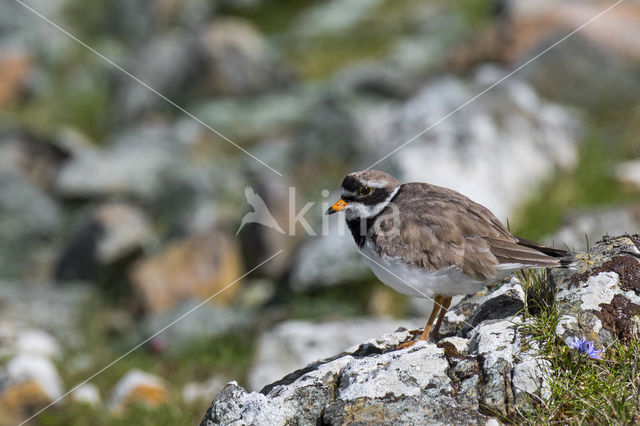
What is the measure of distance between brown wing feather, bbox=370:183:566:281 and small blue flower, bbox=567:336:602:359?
0.85m

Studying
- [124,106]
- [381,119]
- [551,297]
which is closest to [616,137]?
[381,119]

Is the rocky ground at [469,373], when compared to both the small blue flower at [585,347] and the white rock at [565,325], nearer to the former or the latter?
the white rock at [565,325]

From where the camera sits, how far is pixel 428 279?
6.25 meters

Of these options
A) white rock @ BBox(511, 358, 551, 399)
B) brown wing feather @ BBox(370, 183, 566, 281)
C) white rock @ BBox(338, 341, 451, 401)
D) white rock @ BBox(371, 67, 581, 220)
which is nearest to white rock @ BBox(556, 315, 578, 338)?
white rock @ BBox(511, 358, 551, 399)

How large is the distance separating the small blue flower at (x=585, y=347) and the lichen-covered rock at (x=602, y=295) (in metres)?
0.15

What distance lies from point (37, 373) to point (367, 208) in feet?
24.0

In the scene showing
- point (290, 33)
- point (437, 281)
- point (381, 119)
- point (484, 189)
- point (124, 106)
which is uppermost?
point (290, 33)

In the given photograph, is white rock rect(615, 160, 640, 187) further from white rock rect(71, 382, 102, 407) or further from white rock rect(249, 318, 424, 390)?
white rock rect(71, 382, 102, 407)

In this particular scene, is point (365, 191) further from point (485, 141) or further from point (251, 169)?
point (251, 169)

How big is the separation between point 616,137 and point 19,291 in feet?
42.9

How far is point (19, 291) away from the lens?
16078mm

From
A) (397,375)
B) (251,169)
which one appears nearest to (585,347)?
(397,375)

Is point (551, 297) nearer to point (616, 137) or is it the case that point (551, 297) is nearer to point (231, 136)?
point (616, 137)

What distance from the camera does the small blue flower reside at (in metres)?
5.14
